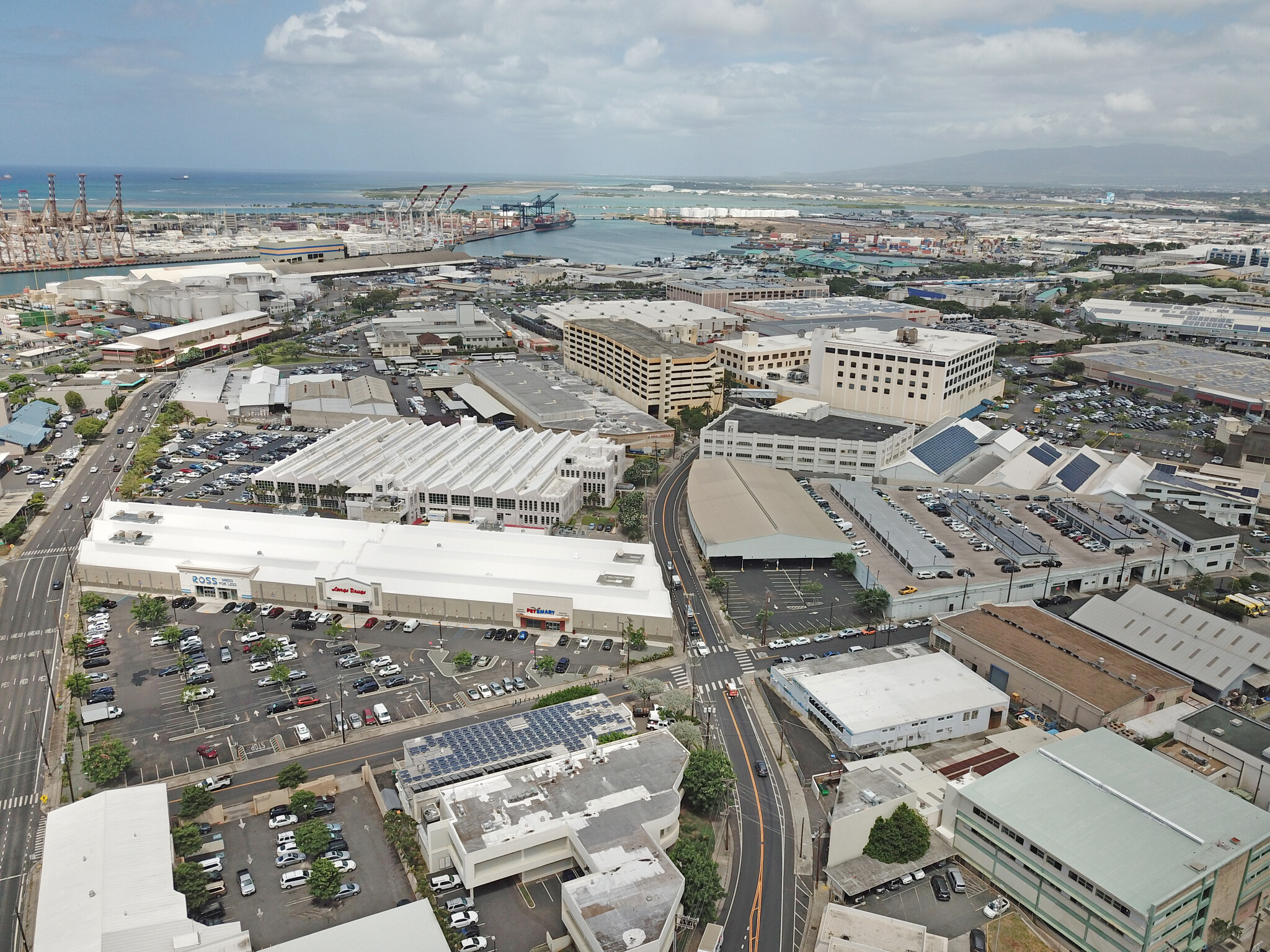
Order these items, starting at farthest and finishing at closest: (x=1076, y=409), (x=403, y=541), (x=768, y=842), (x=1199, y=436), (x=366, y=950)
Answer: (x=1076, y=409) < (x=1199, y=436) < (x=403, y=541) < (x=768, y=842) < (x=366, y=950)

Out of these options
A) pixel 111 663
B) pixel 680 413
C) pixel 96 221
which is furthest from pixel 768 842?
pixel 96 221

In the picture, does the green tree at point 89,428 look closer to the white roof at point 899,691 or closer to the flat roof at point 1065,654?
the white roof at point 899,691

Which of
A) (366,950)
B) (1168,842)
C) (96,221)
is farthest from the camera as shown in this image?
(96,221)

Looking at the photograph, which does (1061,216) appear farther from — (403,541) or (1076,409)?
(403,541)

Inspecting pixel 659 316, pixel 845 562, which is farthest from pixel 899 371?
pixel 659 316

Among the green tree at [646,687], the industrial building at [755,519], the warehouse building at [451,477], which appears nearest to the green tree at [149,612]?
the warehouse building at [451,477]

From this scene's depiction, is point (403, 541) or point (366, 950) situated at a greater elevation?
point (403, 541)
